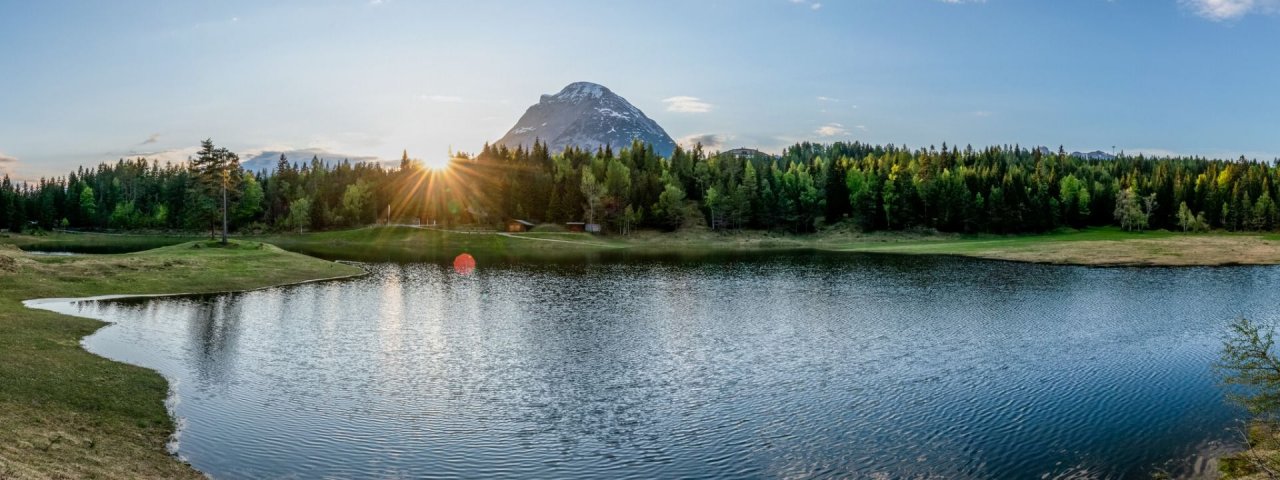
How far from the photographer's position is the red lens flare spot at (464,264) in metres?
92.6

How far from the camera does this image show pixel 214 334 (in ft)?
137

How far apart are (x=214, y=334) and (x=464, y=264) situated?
64.2 m

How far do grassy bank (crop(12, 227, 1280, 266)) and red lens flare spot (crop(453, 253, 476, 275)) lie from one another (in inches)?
131

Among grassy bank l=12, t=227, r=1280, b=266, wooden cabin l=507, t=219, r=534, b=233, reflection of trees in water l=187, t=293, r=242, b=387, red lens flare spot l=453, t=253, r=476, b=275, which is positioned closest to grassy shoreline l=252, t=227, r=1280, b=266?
grassy bank l=12, t=227, r=1280, b=266

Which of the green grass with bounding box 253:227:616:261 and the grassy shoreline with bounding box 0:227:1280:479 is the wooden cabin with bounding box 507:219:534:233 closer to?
the green grass with bounding box 253:227:616:261

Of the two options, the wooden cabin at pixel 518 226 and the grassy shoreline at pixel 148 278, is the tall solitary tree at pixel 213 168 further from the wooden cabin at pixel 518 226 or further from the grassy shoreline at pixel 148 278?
the wooden cabin at pixel 518 226

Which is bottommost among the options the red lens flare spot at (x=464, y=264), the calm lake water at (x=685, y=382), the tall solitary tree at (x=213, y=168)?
the calm lake water at (x=685, y=382)

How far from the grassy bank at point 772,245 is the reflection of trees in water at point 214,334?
197ft

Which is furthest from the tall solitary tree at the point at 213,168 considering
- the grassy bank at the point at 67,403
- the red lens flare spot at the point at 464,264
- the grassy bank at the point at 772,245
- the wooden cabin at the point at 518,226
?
the wooden cabin at the point at 518,226

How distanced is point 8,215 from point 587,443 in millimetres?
227968

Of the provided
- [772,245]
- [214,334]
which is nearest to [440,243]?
[772,245]

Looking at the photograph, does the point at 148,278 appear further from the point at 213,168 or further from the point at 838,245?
the point at 838,245

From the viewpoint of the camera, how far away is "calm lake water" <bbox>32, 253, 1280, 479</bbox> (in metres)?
22.5

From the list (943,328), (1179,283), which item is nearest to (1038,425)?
(943,328)
